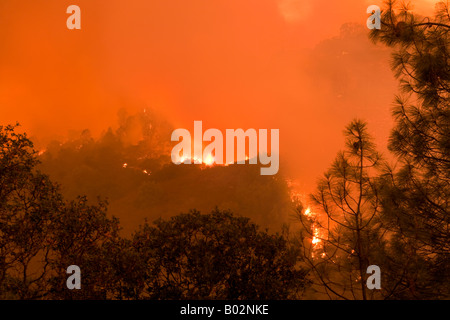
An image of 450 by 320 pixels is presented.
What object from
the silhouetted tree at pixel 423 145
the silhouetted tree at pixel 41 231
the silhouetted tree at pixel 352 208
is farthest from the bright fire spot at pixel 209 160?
the silhouetted tree at pixel 352 208

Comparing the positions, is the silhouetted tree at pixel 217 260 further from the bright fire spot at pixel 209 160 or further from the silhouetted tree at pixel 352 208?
the bright fire spot at pixel 209 160

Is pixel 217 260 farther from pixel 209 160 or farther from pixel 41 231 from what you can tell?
pixel 209 160

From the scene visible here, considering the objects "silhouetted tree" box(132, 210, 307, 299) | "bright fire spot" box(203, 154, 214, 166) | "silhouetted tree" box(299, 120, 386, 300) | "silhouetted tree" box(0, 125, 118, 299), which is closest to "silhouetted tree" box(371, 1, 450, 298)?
"silhouetted tree" box(299, 120, 386, 300)

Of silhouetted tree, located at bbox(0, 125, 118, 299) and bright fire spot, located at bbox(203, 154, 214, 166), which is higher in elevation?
bright fire spot, located at bbox(203, 154, 214, 166)

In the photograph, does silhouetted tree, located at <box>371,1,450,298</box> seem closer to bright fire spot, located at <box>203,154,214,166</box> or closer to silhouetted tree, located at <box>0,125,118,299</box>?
silhouetted tree, located at <box>0,125,118,299</box>

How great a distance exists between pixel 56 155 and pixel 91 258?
61.0m

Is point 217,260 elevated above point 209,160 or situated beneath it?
situated beneath

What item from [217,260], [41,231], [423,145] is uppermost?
[423,145]

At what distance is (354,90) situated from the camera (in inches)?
2817

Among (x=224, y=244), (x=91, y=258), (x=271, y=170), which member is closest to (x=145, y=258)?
(x=91, y=258)

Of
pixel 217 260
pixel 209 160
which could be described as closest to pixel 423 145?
pixel 217 260

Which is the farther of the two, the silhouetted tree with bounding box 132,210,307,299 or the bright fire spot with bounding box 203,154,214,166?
the bright fire spot with bounding box 203,154,214,166

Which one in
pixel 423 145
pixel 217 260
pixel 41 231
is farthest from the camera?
pixel 423 145

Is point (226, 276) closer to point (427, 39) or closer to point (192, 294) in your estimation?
point (192, 294)
